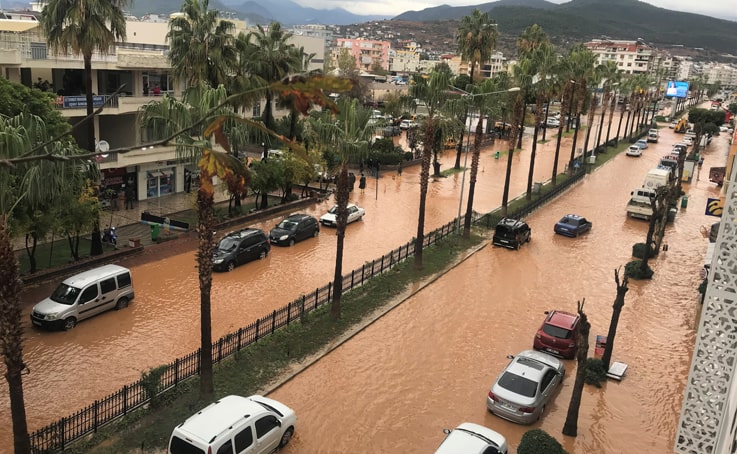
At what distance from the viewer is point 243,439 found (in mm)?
12828

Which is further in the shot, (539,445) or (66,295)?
(66,295)

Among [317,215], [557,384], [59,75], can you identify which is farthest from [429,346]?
[59,75]

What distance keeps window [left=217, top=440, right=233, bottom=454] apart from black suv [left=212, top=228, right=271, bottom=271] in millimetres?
14030

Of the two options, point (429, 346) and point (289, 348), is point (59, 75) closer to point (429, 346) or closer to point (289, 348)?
point (289, 348)

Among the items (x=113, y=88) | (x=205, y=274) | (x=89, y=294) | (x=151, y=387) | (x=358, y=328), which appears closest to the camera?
(x=205, y=274)

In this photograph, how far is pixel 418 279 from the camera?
26.3 m

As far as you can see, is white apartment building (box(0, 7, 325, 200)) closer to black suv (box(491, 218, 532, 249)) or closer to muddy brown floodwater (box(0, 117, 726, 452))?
muddy brown floodwater (box(0, 117, 726, 452))

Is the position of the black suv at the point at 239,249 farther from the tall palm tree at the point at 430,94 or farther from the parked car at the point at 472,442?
the parked car at the point at 472,442

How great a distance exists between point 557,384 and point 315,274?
41.5 feet

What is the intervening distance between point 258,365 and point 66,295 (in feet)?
25.1

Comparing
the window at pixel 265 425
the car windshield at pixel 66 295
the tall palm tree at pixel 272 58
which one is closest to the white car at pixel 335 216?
the tall palm tree at pixel 272 58

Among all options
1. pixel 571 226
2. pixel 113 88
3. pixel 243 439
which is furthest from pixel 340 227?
pixel 113 88

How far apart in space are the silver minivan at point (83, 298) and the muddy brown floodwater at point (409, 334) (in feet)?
1.35

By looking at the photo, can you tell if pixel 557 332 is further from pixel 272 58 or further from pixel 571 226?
pixel 272 58
